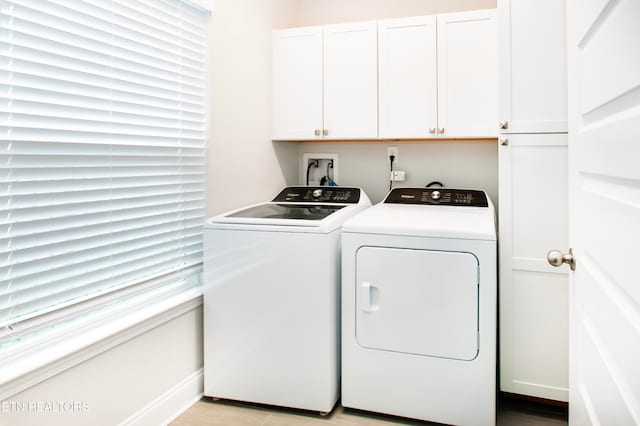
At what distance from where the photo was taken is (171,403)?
80.7 inches

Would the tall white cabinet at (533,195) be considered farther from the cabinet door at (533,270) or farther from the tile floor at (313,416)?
the tile floor at (313,416)

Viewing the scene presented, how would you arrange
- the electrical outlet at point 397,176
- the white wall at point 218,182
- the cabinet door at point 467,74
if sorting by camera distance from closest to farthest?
the white wall at point 218,182 < the cabinet door at point 467,74 < the electrical outlet at point 397,176

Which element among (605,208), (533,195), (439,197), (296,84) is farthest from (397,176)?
(605,208)

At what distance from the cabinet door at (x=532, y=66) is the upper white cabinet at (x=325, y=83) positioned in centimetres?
83

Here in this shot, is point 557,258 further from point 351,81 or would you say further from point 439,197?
point 351,81

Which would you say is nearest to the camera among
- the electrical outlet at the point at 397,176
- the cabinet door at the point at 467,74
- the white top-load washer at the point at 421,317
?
the white top-load washer at the point at 421,317

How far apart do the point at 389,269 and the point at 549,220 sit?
762 millimetres

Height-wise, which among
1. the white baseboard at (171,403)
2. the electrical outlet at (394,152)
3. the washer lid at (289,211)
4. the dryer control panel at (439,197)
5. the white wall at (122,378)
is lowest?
the white baseboard at (171,403)

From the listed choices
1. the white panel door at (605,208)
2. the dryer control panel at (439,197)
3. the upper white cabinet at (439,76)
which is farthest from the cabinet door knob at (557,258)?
the upper white cabinet at (439,76)

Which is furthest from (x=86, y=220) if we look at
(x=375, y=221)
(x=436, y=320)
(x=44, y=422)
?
(x=436, y=320)

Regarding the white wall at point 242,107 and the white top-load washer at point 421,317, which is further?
the white wall at point 242,107

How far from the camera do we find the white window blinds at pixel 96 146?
142cm

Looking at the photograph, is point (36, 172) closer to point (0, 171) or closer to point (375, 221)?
point (0, 171)

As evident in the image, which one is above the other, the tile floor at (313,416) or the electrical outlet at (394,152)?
the electrical outlet at (394,152)
